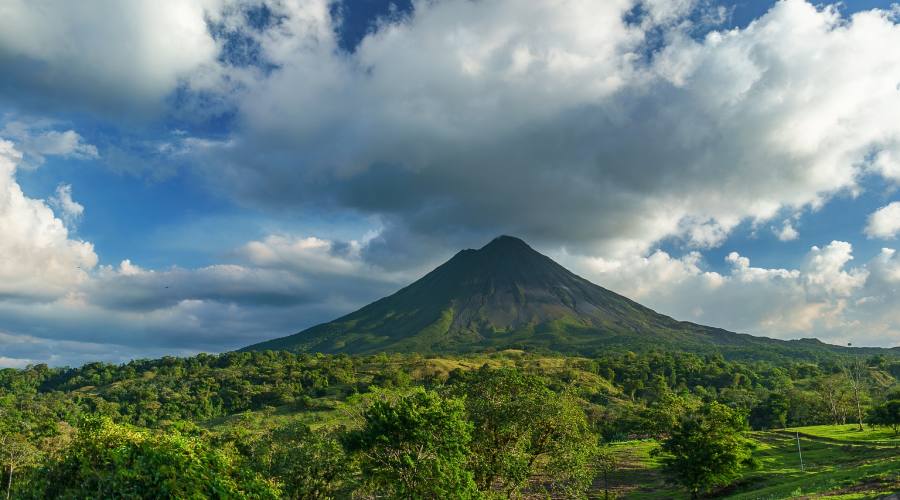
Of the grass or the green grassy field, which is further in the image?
the grass

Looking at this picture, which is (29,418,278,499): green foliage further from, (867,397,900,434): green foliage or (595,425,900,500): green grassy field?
(867,397,900,434): green foliage

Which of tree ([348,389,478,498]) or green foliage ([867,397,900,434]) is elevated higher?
tree ([348,389,478,498])

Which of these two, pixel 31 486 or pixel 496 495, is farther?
pixel 496 495

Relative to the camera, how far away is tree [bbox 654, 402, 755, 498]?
149ft

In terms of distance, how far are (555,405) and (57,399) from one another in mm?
142022

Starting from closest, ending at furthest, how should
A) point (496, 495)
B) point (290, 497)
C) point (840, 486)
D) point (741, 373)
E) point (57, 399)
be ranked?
1. point (840, 486)
2. point (496, 495)
3. point (290, 497)
4. point (57, 399)
5. point (741, 373)

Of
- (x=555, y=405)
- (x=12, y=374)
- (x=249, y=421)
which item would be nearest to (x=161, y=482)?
(x=555, y=405)

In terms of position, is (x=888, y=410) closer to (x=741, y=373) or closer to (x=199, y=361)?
(x=741, y=373)

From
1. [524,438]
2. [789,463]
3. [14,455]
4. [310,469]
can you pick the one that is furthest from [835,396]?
[14,455]

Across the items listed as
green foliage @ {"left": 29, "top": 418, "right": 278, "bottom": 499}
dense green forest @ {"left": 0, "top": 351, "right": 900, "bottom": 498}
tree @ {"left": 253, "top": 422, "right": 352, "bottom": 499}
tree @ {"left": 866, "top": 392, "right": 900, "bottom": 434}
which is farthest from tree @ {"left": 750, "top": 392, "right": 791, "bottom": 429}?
green foliage @ {"left": 29, "top": 418, "right": 278, "bottom": 499}

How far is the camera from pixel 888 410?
201 feet

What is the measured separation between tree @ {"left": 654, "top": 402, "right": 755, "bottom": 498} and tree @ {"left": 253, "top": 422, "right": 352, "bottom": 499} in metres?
29.7

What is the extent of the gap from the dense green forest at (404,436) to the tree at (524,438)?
10cm

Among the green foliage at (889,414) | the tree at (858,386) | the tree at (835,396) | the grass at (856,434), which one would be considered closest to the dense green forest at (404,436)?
the green foliage at (889,414)
